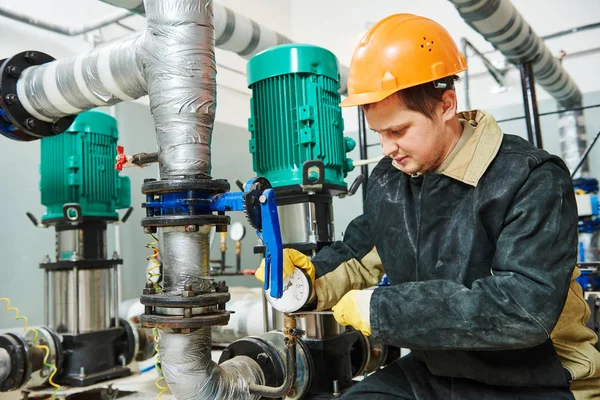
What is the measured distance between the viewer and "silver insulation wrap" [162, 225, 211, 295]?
1.10 metres

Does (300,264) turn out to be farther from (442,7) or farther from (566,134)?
(442,7)

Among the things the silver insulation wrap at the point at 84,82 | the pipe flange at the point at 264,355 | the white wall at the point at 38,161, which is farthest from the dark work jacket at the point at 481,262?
the white wall at the point at 38,161

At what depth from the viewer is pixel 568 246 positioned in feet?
3.08

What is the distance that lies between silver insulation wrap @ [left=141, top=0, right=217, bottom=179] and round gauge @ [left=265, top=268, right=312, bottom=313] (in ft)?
1.10

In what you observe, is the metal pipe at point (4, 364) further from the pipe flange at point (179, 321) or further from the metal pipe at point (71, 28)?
the metal pipe at point (71, 28)

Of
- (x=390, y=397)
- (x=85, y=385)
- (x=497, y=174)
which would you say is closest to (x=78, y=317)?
(x=85, y=385)

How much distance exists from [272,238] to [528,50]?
2.52m

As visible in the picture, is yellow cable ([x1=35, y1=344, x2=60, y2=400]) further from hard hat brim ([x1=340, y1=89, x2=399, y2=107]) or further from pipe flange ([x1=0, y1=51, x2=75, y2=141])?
hard hat brim ([x1=340, y1=89, x2=399, y2=107])

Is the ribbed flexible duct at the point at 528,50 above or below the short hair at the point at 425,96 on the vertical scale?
above

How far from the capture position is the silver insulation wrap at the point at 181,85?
1.13 m

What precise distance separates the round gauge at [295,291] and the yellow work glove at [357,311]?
0.15 m

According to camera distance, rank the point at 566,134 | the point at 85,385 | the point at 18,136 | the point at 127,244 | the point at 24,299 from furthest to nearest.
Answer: the point at 566,134
the point at 127,244
the point at 24,299
the point at 85,385
the point at 18,136

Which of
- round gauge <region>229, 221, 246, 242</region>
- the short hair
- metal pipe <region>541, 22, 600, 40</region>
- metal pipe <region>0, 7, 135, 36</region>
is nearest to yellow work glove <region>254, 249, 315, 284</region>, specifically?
the short hair

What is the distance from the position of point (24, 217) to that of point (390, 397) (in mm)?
2442
